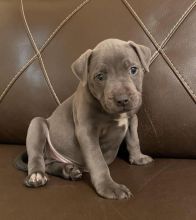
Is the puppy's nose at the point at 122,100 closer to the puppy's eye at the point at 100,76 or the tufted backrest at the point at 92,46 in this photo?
the puppy's eye at the point at 100,76

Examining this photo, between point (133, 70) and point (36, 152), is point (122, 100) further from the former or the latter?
point (36, 152)

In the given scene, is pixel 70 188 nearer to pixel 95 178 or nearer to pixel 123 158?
pixel 95 178

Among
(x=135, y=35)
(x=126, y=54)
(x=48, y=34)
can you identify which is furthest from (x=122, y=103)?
(x=48, y=34)

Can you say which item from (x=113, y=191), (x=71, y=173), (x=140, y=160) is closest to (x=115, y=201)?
(x=113, y=191)

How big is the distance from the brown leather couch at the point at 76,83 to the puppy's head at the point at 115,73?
183 millimetres

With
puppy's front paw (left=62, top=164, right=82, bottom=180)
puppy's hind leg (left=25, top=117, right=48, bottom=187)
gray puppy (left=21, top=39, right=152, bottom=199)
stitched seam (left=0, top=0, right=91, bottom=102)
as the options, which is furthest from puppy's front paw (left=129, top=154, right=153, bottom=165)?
stitched seam (left=0, top=0, right=91, bottom=102)

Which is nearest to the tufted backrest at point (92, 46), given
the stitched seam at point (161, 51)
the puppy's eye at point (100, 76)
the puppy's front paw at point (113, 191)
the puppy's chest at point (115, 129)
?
the stitched seam at point (161, 51)

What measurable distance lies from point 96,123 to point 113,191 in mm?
288

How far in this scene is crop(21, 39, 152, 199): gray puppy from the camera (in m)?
1.44

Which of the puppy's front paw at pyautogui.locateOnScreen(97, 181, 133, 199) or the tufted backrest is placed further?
the tufted backrest

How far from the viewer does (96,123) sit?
5.12 feet

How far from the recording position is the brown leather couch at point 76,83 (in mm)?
1298

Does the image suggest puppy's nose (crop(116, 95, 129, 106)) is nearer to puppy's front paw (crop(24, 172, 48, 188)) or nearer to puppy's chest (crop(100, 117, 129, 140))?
puppy's chest (crop(100, 117, 129, 140))

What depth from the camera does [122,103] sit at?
1.43 meters
